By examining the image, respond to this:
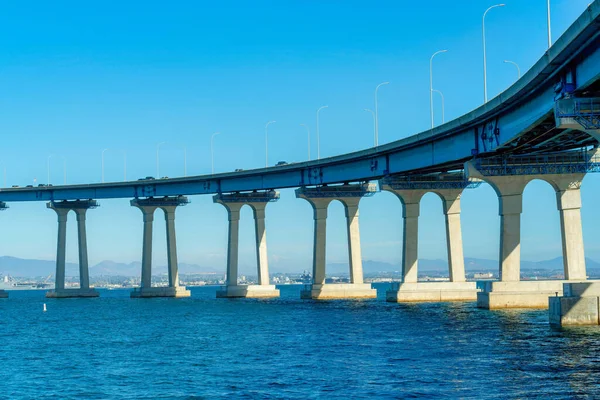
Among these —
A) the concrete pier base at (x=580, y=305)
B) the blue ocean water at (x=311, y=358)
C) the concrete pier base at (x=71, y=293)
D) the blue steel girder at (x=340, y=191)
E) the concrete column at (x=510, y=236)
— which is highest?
the blue steel girder at (x=340, y=191)

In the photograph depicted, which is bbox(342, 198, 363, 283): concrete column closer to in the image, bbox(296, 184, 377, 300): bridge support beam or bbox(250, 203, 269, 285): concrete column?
bbox(296, 184, 377, 300): bridge support beam

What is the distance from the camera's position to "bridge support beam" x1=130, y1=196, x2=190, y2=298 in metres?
148

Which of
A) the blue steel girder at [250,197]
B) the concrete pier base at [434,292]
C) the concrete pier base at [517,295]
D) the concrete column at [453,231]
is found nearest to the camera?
the concrete pier base at [517,295]

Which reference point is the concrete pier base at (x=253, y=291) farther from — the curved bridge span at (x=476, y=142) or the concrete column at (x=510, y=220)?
the concrete column at (x=510, y=220)

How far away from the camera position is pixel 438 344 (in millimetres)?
55406

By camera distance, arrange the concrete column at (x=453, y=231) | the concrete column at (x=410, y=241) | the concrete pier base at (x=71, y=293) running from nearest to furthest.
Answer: the concrete column at (x=453, y=231), the concrete column at (x=410, y=241), the concrete pier base at (x=71, y=293)

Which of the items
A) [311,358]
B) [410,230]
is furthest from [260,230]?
[311,358]

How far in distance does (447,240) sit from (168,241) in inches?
2310

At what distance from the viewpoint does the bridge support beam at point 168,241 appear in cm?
14762

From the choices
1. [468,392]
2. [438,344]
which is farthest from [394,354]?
[468,392]

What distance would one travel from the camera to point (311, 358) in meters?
50.3

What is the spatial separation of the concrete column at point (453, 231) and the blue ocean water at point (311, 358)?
19.5 m

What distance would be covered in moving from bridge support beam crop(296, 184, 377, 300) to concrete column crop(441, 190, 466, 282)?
18.0 m

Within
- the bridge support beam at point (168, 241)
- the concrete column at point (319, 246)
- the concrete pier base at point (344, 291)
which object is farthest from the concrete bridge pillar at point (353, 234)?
the bridge support beam at point (168, 241)
